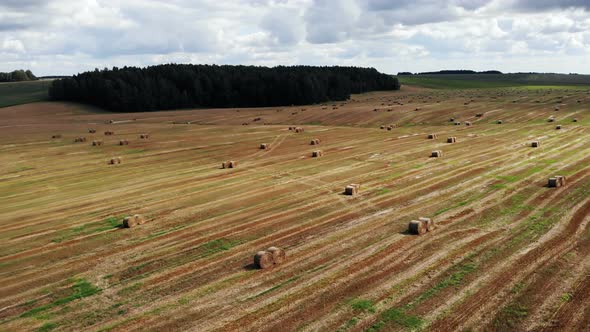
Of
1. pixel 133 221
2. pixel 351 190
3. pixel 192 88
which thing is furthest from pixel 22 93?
pixel 351 190

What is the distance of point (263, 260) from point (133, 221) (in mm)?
7222

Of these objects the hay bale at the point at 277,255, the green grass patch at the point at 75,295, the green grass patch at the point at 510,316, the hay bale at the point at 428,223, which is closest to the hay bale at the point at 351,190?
the hay bale at the point at 428,223

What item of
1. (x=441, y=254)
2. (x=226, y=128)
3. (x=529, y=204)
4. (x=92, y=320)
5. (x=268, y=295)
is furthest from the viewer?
(x=226, y=128)

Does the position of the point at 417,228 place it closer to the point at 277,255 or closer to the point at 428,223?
the point at 428,223

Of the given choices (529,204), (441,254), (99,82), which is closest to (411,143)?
(529,204)

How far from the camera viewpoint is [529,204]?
69.7ft

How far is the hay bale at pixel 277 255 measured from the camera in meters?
15.7

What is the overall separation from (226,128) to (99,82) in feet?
223

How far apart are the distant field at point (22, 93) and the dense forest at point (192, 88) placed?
672cm

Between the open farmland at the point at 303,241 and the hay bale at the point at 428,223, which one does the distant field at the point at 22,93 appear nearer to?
the open farmland at the point at 303,241

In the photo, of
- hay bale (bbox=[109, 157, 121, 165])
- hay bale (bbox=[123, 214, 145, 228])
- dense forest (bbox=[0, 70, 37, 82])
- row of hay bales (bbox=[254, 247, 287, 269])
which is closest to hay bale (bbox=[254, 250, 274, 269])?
row of hay bales (bbox=[254, 247, 287, 269])

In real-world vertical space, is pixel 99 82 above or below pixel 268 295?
above

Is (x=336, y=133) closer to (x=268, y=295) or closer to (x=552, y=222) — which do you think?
(x=552, y=222)

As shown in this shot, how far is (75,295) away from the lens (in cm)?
1409
